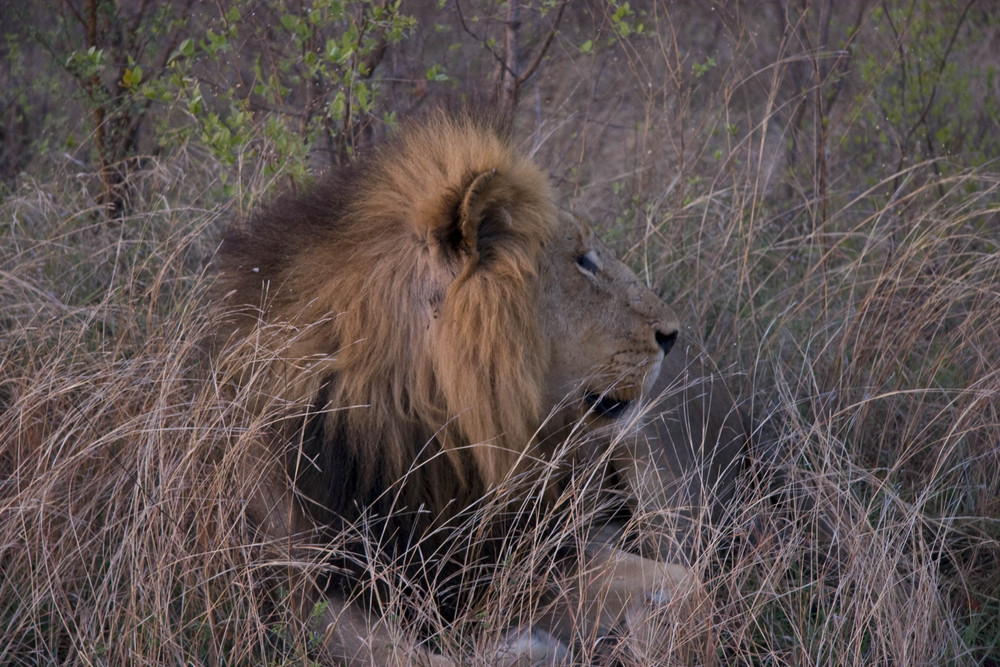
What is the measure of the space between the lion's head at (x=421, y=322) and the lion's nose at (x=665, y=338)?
274mm

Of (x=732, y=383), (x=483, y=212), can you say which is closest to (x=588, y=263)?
(x=483, y=212)

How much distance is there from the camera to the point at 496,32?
5812 mm

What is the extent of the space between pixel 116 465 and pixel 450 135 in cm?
136

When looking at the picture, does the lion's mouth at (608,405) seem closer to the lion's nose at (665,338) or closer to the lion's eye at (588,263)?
the lion's nose at (665,338)

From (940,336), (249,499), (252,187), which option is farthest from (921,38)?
(249,499)

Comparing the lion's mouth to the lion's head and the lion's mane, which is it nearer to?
the lion's head

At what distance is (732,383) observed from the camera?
157 inches

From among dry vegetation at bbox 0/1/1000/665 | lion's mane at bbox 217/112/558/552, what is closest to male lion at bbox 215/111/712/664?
lion's mane at bbox 217/112/558/552

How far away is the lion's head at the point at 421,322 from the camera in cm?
260

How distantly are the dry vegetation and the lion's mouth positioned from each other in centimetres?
29

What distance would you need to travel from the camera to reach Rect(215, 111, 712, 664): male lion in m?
2.60

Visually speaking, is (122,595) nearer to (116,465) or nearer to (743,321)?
(116,465)

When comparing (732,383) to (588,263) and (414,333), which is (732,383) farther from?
(414,333)

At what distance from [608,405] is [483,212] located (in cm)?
72
